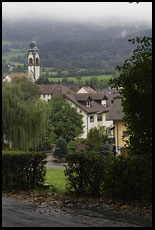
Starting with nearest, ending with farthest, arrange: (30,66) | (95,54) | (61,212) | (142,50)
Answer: (61,212) < (142,50) < (30,66) < (95,54)

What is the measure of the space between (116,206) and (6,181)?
3.93m

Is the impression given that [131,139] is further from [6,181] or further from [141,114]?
[6,181]

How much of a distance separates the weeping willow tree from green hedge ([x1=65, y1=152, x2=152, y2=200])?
20.1 metres

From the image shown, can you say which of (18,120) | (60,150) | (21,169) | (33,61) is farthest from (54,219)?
(33,61)

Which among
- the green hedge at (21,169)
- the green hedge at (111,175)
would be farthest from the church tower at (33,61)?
the green hedge at (111,175)

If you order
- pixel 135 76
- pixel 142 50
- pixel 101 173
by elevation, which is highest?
pixel 142 50

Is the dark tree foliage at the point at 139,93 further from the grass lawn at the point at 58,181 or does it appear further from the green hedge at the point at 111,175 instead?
the grass lawn at the point at 58,181

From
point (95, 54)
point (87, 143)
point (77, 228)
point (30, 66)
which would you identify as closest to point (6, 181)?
point (77, 228)

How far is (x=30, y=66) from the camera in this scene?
15950 centimetres

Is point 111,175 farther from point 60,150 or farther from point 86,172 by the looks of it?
point 60,150

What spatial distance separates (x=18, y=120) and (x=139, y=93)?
883 inches

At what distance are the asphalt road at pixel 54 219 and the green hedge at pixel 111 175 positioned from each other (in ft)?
3.49

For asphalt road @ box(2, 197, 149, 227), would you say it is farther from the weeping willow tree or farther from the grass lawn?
the weeping willow tree

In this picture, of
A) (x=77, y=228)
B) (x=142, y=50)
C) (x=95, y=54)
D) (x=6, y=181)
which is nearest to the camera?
(x=77, y=228)
